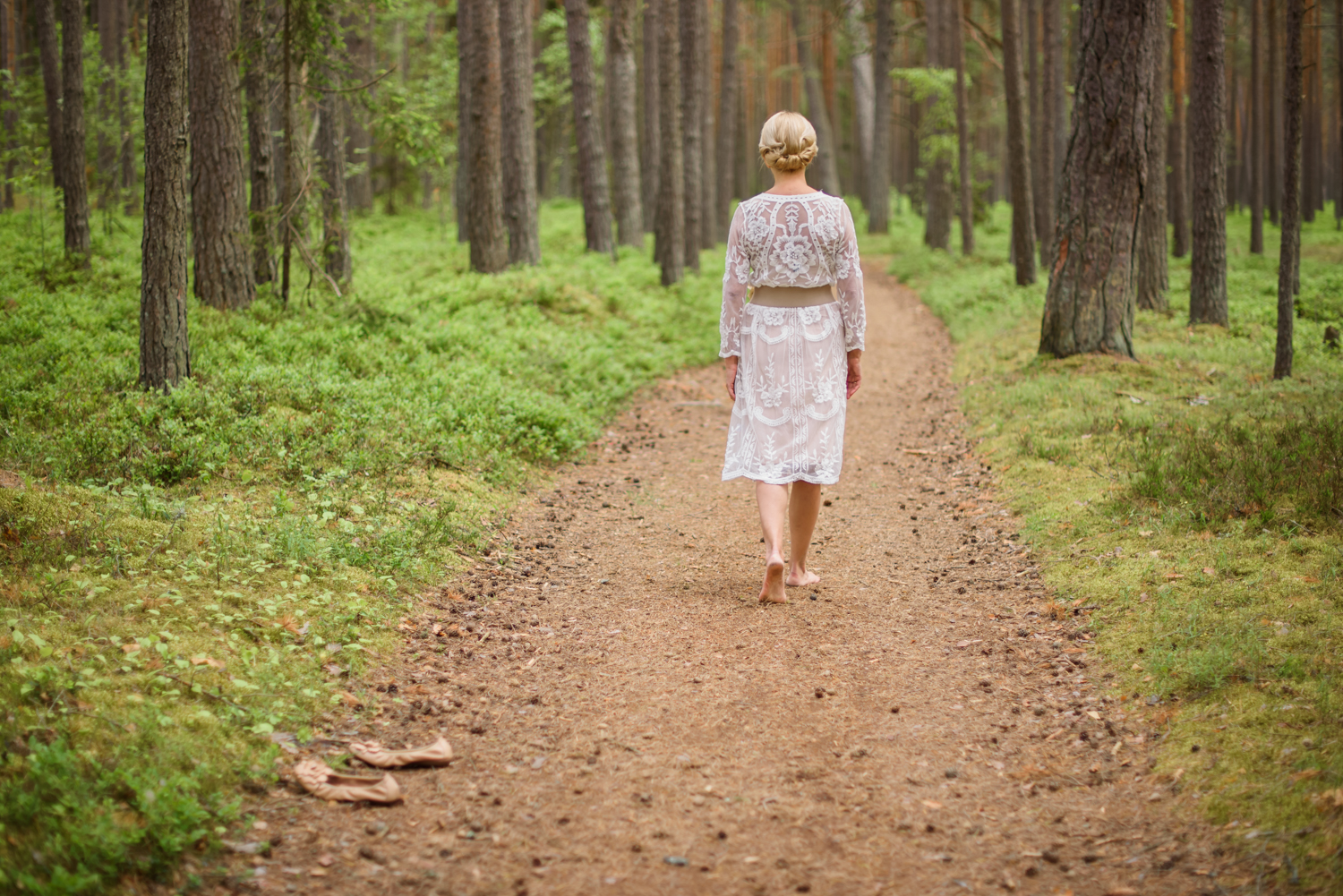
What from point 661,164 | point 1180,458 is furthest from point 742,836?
point 661,164

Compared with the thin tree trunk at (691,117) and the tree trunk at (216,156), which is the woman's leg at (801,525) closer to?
the tree trunk at (216,156)

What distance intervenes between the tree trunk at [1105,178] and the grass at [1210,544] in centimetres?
56

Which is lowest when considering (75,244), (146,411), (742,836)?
(742,836)

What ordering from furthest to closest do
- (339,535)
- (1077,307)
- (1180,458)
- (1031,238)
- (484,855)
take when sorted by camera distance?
(1031,238) → (1077,307) → (1180,458) → (339,535) → (484,855)

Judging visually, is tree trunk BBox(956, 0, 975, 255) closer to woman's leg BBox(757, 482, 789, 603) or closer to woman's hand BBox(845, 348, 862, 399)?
woman's hand BBox(845, 348, 862, 399)

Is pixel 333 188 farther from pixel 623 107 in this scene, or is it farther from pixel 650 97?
pixel 650 97

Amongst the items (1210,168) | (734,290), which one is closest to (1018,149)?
(1210,168)

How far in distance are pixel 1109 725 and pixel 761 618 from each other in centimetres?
184

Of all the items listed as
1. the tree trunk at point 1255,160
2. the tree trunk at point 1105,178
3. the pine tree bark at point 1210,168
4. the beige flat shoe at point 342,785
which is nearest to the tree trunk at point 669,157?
the tree trunk at point 1105,178

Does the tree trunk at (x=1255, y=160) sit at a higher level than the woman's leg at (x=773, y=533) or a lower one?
higher

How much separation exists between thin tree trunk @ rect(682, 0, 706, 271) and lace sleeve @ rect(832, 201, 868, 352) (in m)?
13.9

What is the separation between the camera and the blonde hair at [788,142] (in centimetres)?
505

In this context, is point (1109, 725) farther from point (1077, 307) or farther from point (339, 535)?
point (1077, 307)

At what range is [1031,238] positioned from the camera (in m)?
19.0
